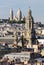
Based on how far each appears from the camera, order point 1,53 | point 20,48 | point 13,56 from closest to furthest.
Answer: point 13,56 → point 1,53 → point 20,48

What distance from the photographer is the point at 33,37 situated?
174ft

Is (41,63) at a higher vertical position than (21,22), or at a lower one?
higher

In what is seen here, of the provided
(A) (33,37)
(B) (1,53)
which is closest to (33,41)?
(A) (33,37)

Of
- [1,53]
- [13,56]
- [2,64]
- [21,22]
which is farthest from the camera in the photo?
[21,22]

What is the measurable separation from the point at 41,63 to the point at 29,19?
62.8 ft

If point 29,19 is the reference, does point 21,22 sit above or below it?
below

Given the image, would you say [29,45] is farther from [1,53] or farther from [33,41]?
[1,53]

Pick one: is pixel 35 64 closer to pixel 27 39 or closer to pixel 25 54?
pixel 25 54

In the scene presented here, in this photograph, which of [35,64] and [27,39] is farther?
[27,39]

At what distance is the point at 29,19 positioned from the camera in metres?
53.2

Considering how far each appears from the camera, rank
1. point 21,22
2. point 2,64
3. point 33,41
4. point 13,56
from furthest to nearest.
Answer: point 21,22 < point 33,41 < point 13,56 < point 2,64

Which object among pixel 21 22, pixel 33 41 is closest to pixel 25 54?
pixel 33 41

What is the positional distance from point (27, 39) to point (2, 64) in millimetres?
20247

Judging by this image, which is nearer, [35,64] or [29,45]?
[35,64]
